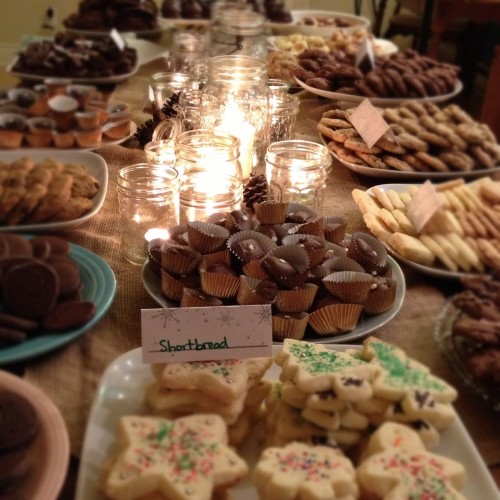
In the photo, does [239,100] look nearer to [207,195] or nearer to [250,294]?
[207,195]

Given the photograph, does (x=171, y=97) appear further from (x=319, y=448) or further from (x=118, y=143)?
(x=319, y=448)

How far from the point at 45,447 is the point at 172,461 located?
99 mm

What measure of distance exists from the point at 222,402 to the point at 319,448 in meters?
0.10

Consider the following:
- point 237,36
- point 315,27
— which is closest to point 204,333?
point 237,36

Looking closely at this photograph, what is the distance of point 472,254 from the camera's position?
562 millimetres

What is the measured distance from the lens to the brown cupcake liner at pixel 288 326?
2.25ft

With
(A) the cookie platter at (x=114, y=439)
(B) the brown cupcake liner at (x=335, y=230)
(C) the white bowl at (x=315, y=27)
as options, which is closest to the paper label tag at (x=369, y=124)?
(B) the brown cupcake liner at (x=335, y=230)

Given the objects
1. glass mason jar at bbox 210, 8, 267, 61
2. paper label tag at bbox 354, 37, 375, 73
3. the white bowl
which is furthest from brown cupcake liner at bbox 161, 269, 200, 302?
the white bowl

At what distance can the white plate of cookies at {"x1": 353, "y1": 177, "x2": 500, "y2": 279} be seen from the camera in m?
0.56

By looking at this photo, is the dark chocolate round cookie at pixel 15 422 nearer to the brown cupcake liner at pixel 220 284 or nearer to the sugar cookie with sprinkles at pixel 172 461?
the sugar cookie with sprinkles at pixel 172 461

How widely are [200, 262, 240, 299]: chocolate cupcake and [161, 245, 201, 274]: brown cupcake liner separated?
0.02 meters

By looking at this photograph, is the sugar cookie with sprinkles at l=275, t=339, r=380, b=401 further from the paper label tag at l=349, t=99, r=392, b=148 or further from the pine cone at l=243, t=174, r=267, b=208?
the paper label tag at l=349, t=99, r=392, b=148

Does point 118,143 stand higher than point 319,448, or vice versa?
point 319,448

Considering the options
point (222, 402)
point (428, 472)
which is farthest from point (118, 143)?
point (428, 472)
